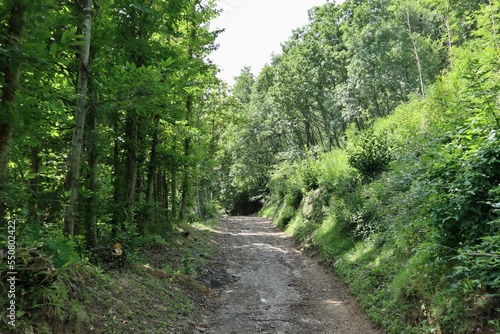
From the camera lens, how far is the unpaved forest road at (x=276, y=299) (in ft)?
19.9

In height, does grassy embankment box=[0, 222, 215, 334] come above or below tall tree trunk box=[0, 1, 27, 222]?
below

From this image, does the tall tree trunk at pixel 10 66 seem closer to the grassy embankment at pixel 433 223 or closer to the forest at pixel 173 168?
the forest at pixel 173 168

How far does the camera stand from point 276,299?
745cm

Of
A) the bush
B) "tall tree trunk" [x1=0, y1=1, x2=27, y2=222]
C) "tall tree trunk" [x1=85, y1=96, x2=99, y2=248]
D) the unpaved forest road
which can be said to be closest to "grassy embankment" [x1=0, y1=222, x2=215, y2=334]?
"tall tree trunk" [x1=85, y1=96, x2=99, y2=248]

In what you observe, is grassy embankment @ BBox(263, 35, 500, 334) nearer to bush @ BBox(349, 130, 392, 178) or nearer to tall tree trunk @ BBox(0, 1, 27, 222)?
bush @ BBox(349, 130, 392, 178)

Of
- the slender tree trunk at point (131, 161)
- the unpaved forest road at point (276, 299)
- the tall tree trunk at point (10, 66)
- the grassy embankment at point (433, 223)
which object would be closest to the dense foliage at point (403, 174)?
the grassy embankment at point (433, 223)

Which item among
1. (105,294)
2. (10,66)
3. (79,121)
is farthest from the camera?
(105,294)

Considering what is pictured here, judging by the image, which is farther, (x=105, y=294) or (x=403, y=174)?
(x=403, y=174)

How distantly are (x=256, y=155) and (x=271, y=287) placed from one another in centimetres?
2681

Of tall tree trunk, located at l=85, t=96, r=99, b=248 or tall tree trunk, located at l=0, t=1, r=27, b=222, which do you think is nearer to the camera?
tall tree trunk, located at l=0, t=1, r=27, b=222

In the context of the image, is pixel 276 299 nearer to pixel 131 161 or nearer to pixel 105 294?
pixel 105 294

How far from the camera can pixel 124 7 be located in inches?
258

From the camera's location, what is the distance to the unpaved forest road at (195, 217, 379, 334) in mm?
6066

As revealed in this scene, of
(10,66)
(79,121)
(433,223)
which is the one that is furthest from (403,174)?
(10,66)
